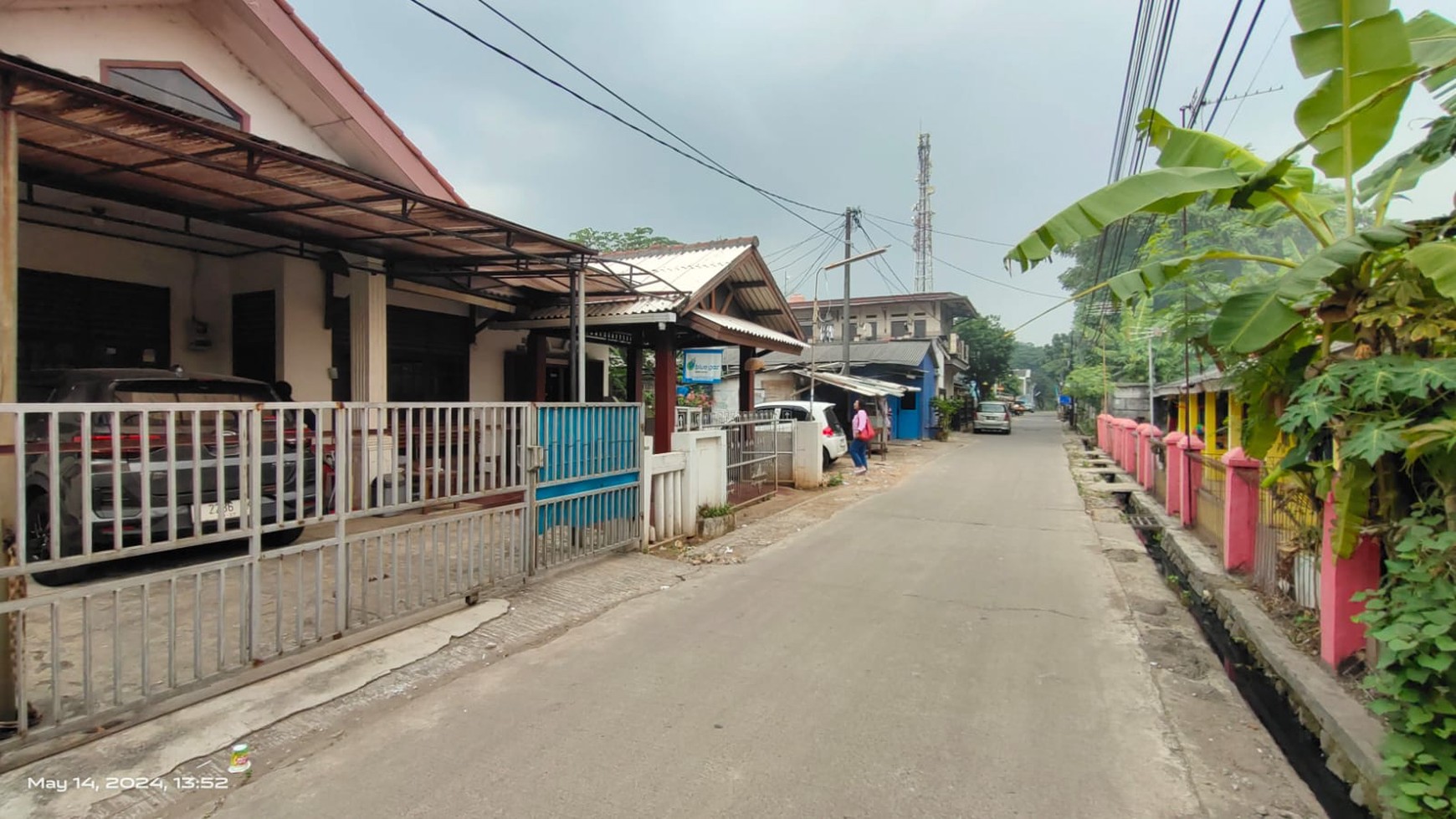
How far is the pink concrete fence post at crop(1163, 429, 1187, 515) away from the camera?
9.45m

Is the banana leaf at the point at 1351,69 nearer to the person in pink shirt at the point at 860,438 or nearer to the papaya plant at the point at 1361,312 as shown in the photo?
the papaya plant at the point at 1361,312

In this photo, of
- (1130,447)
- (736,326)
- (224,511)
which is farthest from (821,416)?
(224,511)

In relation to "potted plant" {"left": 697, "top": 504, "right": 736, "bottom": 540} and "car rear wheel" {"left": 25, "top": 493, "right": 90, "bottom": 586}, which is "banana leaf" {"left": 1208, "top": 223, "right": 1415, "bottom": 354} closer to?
"potted plant" {"left": 697, "top": 504, "right": 736, "bottom": 540}

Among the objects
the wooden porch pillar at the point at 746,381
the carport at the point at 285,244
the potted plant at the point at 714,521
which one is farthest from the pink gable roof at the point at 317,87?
the wooden porch pillar at the point at 746,381

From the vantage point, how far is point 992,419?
3416cm

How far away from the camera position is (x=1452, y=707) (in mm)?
2732

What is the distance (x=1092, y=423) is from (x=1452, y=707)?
31.9 m

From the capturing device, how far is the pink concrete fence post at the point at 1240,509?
6.36 metres

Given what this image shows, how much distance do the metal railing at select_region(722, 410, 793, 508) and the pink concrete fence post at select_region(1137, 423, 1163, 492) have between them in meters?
6.46

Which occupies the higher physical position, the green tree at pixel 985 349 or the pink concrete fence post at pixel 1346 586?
the green tree at pixel 985 349

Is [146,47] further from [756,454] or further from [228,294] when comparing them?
[756,454]

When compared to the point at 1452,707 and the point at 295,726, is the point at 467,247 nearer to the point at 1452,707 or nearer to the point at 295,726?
the point at 295,726

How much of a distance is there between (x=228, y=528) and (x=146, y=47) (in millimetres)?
5629

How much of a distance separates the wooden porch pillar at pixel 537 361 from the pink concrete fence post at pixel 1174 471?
378 inches
